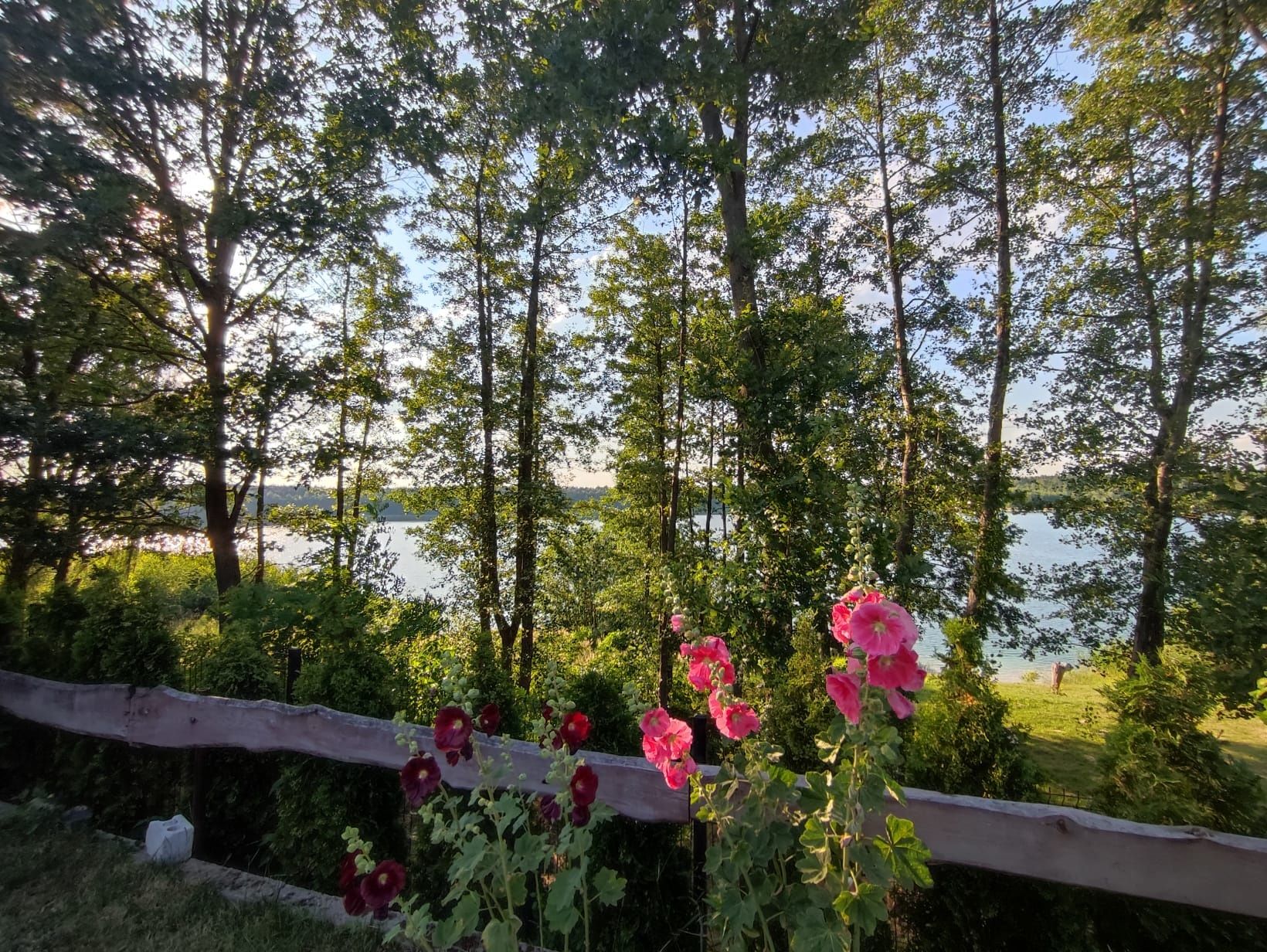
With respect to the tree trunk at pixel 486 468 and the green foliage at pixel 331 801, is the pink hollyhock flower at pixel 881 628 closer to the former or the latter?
the green foliage at pixel 331 801

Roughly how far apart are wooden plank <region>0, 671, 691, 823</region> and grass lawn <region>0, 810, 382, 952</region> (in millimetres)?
478

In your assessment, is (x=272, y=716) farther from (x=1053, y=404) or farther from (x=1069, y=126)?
(x=1069, y=126)

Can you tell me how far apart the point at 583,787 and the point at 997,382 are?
9.34 metres

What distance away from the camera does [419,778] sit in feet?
4.53

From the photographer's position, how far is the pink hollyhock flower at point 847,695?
104 cm

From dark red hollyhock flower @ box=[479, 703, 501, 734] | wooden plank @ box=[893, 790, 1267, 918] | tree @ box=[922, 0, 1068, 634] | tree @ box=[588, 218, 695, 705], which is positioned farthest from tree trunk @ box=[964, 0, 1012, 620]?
dark red hollyhock flower @ box=[479, 703, 501, 734]

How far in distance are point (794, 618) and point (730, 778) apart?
260cm

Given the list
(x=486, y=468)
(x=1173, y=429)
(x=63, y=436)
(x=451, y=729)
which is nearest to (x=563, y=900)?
(x=451, y=729)

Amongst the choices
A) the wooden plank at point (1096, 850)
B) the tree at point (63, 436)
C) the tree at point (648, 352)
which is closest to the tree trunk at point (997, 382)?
the tree at point (648, 352)

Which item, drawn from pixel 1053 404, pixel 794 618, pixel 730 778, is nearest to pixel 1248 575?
pixel 794 618

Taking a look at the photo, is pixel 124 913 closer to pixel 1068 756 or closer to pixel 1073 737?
pixel 1068 756

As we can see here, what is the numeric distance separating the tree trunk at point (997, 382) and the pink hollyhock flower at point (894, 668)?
830cm

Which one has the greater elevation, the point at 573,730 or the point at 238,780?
the point at 573,730

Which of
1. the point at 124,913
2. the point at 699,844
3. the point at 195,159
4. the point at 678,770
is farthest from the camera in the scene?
the point at 195,159
